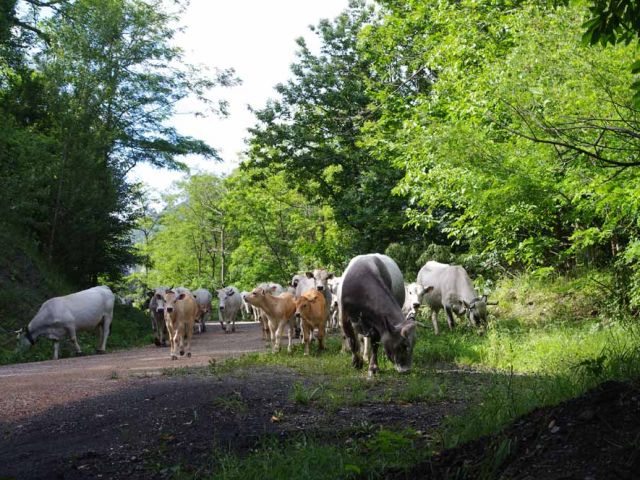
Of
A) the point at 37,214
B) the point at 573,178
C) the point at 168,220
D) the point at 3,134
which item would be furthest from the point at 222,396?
the point at 168,220

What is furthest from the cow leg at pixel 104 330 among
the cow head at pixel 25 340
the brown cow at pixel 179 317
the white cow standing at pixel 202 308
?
the brown cow at pixel 179 317

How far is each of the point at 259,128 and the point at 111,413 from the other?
23.1 metres

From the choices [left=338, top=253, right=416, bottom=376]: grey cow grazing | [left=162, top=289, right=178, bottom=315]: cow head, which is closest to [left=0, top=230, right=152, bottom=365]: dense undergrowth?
[left=162, top=289, right=178, bottom=315]: cow head

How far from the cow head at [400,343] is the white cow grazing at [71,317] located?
10.2m

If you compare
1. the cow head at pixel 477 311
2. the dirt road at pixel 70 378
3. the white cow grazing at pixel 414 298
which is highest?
the white cow grazing at pixel 414 298

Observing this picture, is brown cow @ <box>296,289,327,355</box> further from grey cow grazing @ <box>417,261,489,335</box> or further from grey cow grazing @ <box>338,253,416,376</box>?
grey cow grazing @ <box>417,261,489,335</box>

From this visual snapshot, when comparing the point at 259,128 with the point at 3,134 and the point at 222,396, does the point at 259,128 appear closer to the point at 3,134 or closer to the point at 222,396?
the point at 3,134

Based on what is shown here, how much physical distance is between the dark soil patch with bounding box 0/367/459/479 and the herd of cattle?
246 cm

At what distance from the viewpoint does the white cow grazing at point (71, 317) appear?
16.7 m

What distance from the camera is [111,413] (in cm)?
731

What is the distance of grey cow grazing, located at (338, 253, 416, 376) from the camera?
10.1m

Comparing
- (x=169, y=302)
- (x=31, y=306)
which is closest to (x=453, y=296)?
(x=169, y=302)

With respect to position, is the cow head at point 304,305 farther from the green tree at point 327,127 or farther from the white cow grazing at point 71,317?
the green tree at point 327,127

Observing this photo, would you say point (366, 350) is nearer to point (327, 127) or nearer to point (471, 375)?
point (471, 375)
